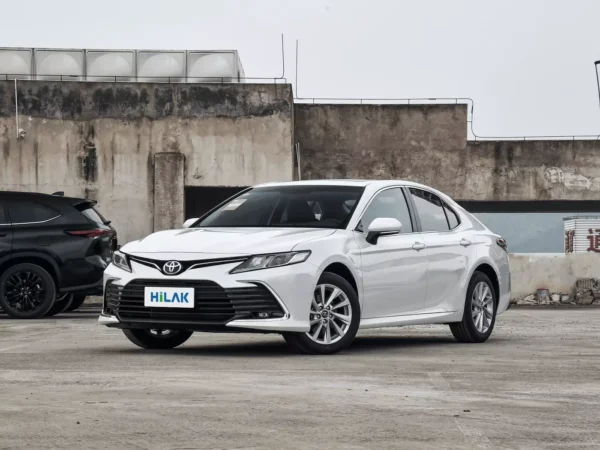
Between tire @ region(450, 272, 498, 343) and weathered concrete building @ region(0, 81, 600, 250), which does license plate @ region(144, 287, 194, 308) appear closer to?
tire @ region(450, 272, 498, 343)

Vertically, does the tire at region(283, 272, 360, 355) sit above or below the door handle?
below

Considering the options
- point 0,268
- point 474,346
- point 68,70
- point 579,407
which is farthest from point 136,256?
point 68,70

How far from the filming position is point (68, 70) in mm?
34094

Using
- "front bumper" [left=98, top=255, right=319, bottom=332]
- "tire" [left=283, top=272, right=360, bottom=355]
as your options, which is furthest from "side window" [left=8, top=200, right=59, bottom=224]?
"tire" [left=283, top=272, right=360, bottom=355]

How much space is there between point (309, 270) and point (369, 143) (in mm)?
25171

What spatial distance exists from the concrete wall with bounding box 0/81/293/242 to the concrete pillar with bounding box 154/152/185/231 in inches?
5.5

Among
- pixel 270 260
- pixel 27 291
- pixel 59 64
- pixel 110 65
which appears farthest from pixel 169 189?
pixel 270 260

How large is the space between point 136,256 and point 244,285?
100 centimetres

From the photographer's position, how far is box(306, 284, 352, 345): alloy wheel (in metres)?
10.1

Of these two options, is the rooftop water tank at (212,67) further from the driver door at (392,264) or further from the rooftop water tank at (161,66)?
the driver door at (392,264)

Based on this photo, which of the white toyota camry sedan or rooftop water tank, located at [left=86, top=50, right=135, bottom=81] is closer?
the white toyota camry sedan

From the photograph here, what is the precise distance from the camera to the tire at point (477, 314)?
477 inches

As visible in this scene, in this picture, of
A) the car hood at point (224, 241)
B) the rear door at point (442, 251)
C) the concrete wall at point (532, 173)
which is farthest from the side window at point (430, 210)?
the concrete wall at point (532, 173)

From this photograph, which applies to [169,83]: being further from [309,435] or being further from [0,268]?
[309,435]
